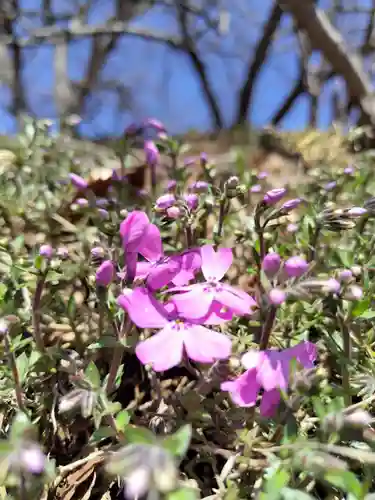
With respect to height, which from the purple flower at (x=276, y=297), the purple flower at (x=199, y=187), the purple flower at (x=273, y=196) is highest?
the purple flower at (x=273, y=196)

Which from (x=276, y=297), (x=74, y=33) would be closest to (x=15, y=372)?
(x=276, y=297)

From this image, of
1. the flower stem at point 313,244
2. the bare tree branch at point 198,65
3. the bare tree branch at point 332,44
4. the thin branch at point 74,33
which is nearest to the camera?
the flower stem at point 313,244

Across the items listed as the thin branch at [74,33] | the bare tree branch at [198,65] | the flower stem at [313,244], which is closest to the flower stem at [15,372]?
the flower stem at [313,244]

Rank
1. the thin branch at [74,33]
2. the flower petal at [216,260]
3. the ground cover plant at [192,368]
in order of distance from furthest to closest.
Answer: the thin branch at [74,33], the flower petal at [216,260], the ground cover plant at [192,368]

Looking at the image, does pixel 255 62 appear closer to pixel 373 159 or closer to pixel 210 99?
pixel 210 99

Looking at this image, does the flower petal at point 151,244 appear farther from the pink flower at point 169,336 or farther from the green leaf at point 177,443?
the green leaf at point 177,443

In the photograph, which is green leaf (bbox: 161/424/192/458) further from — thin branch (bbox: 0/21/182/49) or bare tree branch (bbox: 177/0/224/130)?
bare tree branch (bbox: 177/0/224/130)

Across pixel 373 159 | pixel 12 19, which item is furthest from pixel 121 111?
pixel 373 159

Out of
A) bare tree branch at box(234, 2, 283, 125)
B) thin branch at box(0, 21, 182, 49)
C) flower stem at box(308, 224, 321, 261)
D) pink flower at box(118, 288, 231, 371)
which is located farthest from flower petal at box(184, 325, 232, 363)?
thin branch at box(0, 21, 182, 49)
